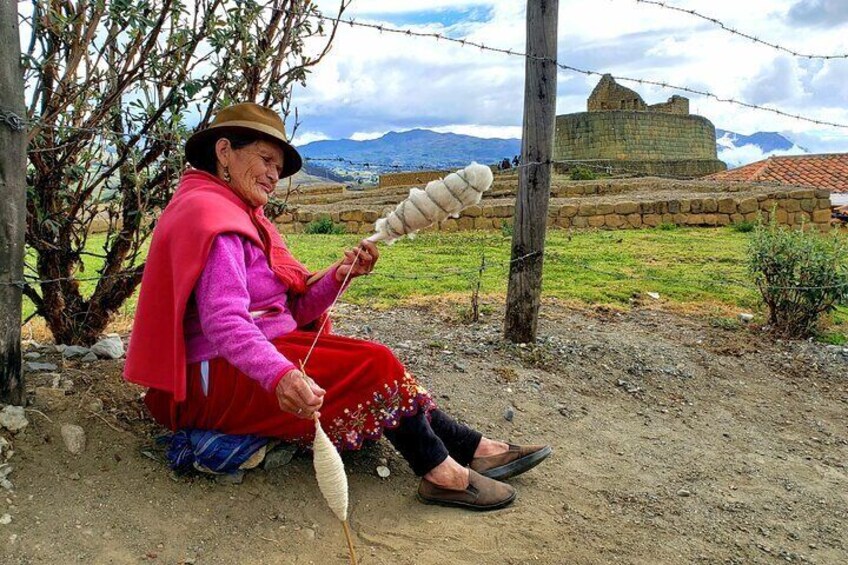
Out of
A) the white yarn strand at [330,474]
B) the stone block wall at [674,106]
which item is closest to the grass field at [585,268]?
the white yarn strand at [330,474]

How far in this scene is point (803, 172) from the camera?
74.3 feet

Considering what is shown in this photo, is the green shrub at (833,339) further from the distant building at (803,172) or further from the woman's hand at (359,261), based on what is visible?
the distant building at (803,172)

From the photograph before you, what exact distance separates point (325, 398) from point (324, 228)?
13.5 metres

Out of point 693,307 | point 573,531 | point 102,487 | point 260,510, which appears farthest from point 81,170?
point 693,307

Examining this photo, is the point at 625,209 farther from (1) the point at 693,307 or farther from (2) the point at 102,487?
(2) the point at 102,487

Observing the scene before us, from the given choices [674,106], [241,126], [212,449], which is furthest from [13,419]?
[674,106]

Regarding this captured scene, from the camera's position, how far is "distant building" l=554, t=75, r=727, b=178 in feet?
107

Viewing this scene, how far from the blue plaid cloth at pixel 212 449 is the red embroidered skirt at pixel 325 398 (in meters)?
0.03

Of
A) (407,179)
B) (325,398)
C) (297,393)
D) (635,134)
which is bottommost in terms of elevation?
(325,398)

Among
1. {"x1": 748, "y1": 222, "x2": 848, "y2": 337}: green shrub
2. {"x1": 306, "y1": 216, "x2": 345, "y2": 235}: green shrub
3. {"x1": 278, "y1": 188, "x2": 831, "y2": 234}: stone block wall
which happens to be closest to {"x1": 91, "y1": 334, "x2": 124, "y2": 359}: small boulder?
{"x1": 748, "y1": 222, "x2": 848, "y2": 337}: green shrub

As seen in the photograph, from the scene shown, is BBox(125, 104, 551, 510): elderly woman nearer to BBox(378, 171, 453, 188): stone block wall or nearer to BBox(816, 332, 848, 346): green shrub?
BBox(816, 332, 848, 346): green shrub

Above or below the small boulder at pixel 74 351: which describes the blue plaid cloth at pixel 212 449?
below

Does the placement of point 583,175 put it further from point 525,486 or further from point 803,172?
point 525,486

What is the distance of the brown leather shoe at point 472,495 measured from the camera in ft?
9.09
